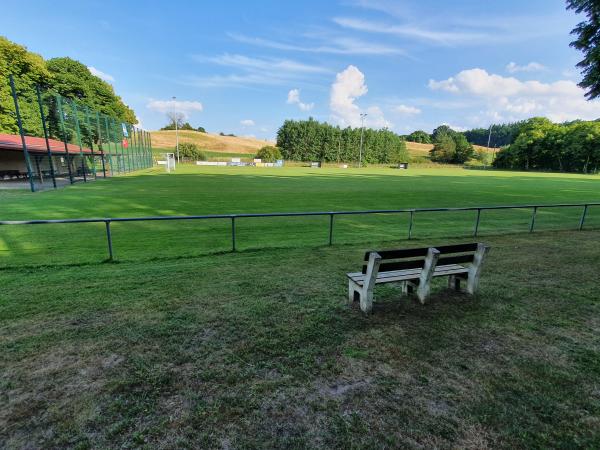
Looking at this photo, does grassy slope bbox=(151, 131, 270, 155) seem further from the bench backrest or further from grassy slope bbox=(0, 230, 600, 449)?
the bench backrest

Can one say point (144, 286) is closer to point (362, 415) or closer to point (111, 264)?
point (111, 264)

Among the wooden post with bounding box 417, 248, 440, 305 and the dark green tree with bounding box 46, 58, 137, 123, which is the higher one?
the dark green tree with bounding box 46, 58, 137, 123

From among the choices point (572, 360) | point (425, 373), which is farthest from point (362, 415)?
point (572, 360)

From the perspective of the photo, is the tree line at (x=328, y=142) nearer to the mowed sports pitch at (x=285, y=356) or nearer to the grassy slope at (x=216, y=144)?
the grassy slope at (x=216, y=144)

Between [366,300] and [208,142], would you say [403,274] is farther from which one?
[208,142]

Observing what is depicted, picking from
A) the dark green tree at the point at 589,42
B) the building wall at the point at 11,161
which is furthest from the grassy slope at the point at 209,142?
the dark green tree at the point at 589,42

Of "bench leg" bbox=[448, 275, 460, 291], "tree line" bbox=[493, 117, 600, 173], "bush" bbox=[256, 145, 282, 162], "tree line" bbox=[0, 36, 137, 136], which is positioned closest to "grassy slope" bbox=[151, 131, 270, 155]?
"bush" bbox=[256, 145, 282, 162]

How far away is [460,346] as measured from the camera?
3.60 m

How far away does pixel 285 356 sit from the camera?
3.34 meters

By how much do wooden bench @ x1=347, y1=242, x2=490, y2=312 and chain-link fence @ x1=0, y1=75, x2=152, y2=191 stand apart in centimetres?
2089

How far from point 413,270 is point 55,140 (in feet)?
138

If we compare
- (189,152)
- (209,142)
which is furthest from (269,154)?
(209,142)

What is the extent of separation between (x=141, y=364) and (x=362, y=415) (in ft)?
7.07

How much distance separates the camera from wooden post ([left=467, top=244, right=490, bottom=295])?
4727mm
